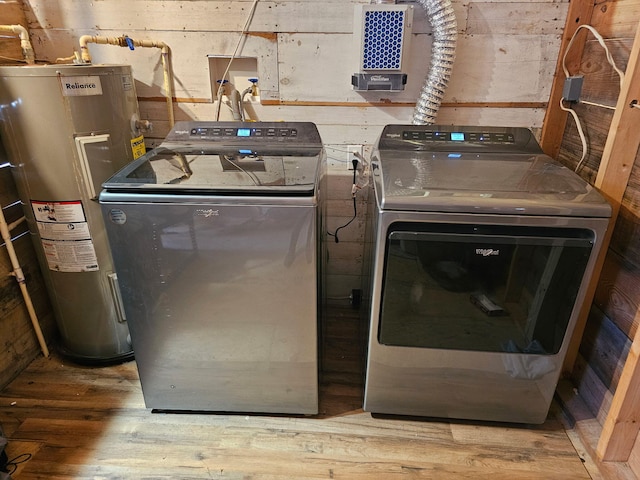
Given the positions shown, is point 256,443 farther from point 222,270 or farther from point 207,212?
point 207,212

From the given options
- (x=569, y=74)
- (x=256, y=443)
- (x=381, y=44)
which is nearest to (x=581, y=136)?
(x=569, y=74)

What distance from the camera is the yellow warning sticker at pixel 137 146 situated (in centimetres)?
176

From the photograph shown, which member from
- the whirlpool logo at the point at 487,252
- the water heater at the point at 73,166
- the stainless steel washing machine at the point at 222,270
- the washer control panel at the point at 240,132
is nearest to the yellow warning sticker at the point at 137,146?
the water heater at the point at 73,166

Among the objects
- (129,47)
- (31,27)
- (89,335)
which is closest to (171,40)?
(129,47)

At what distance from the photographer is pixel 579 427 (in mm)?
1605

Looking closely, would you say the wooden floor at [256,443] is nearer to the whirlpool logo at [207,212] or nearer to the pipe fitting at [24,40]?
the whirlpool logo at [207,212]

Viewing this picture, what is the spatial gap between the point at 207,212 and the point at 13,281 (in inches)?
44.0

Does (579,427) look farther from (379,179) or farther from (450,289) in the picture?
(379,179)

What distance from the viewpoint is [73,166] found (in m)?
1.60

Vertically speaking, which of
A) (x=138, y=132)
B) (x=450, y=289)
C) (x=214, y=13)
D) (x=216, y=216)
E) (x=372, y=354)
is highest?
(x=214, y=13)

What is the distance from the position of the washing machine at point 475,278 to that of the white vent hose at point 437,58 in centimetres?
23

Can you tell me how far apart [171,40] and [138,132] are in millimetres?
456

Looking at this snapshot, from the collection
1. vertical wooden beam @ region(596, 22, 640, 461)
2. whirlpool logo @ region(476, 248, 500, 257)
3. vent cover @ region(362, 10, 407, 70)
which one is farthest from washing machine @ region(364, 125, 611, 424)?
vent cover @ region(362, 10, 407, 70)

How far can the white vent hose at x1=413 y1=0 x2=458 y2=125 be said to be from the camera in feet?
5.50
